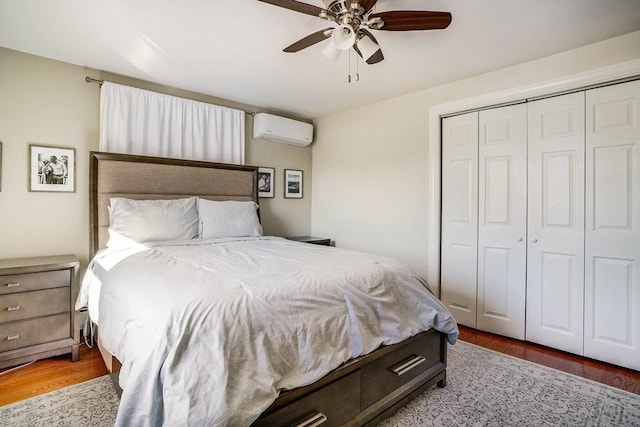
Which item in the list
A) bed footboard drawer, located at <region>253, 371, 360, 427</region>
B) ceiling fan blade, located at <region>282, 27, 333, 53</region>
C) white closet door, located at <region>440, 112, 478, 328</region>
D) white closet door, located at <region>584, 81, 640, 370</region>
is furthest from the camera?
white closet door, located at <region>440, 112, 478, 328</region>

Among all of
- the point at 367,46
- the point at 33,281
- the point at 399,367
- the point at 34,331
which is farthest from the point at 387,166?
the point at 34,331

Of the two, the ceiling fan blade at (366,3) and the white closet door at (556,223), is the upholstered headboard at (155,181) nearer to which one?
the ceiling fan blade at (366,3)

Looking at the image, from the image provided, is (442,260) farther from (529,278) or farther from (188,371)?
(188,371)

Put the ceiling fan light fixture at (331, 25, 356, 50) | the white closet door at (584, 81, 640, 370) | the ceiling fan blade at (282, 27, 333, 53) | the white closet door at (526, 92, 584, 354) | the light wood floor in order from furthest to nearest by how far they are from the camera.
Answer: the white closet door at (526, 92, 584, 354) < the white closet door at (584, 81, 640, 370) < the light wood floor < the ceiling fan blade at (282, 27, 333, 53) < the ceiling fan light fixture at (331, 25, 356, 50)

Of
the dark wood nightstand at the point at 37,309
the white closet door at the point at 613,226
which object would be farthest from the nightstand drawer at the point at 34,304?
the white closet door at the point at 613,226

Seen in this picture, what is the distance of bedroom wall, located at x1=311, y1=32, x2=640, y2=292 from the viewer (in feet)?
10.2

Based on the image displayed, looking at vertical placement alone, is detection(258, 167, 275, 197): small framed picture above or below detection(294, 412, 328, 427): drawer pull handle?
above

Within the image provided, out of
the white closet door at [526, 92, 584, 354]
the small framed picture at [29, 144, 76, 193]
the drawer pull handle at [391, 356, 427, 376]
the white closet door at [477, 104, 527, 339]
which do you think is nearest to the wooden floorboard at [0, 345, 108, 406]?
the small framed picture at [29, 144, 76, 193]

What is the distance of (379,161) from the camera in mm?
3998

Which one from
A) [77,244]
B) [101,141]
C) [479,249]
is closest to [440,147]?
[479,249]

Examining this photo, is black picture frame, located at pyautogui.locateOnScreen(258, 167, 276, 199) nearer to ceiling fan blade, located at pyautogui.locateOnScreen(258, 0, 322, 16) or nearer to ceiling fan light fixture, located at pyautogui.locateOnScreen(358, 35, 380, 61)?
ceiling fan light fixture, located at pyautogui.locateOnScreen(358, 35, 380, 61)

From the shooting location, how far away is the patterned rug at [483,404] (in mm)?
1811

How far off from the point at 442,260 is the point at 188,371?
9.65 ft

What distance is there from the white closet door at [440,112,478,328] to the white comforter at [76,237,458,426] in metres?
1.34
